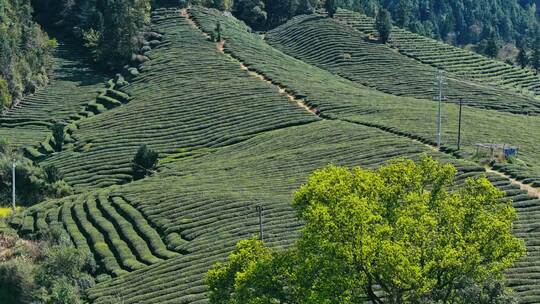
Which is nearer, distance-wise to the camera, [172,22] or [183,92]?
[183,92]

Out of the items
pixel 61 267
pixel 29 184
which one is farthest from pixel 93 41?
pixel 61 267

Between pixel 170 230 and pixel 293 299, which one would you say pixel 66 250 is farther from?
pixel 293 299

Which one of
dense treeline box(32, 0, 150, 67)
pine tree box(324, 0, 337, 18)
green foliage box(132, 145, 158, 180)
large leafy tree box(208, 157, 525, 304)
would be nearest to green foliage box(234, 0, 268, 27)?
pine tree box(324, 0, 337, 18)

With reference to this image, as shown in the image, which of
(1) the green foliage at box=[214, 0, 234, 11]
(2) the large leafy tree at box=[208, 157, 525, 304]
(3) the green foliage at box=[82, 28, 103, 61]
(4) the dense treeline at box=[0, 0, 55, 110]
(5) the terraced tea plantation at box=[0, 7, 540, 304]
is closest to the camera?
(2) the large leafy tree at box=[208, 157, 525, 304]

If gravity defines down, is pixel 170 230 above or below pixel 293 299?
below

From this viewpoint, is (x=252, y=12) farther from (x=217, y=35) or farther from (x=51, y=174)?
(x=51, y=174)

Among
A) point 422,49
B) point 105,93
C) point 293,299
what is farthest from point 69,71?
point 293,299

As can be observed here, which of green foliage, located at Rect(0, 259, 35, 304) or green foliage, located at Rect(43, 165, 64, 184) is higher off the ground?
green foliage, located at Rect(0, 259, 35, 304)

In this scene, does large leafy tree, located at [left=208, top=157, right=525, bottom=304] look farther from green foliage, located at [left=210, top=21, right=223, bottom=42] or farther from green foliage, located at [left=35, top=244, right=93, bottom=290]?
green foliage, located at [left=210, top=21, right=223, bottom=42]
